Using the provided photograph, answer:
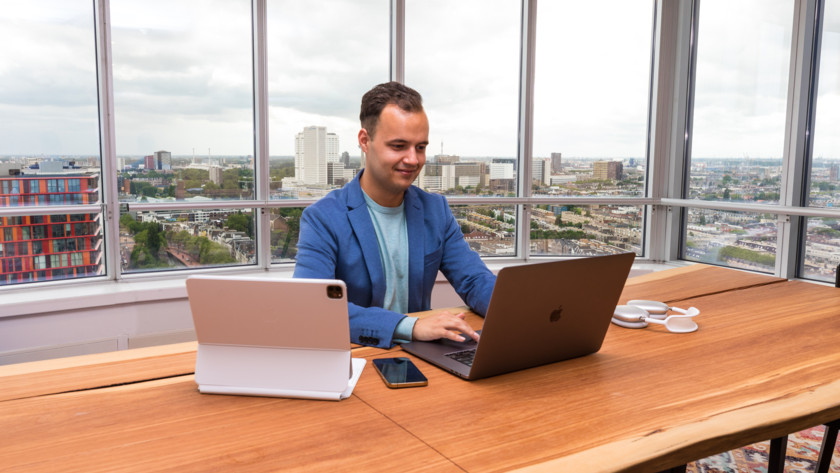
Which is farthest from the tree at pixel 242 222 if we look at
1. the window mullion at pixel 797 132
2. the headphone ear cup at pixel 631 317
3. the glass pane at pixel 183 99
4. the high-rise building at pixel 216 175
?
the window mullion at pixel 797 132

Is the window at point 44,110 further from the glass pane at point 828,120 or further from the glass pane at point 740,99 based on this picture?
the glass pane at point 828,120

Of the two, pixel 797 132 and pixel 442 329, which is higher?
pixel 797 132

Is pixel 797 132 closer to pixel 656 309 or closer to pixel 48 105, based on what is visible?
pixel 656 309

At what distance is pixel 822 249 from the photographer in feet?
12.2

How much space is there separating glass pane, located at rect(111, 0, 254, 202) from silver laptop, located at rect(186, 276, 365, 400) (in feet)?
9.05

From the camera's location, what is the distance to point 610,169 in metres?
4.62

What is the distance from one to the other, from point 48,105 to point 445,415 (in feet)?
10.8

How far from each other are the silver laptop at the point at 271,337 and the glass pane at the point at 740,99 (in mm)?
3709

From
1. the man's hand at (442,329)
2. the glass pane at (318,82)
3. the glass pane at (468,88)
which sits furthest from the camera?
the glass pane at (468,88)

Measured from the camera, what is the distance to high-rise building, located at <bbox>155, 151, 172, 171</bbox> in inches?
146

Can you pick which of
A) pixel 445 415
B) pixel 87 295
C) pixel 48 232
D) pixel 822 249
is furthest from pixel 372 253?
pixel 822 249

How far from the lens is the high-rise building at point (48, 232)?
3.34 metres

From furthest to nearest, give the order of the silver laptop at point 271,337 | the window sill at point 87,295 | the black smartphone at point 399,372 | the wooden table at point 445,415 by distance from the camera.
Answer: the window sill at point 87,295 → the black smartphone at point 399,372 → the silver laptop at point 271,337 → the wooden table at point 445,415

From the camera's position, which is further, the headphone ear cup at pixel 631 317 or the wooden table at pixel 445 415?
the headphone ear cup at pixel 631 317
